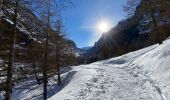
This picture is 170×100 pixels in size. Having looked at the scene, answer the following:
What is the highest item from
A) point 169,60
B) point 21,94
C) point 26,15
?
point 26,15

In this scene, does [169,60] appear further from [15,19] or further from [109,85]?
[15,19]

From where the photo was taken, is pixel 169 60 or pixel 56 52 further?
pixel 56 52

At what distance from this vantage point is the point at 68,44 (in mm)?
38531

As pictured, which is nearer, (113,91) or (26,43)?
(113,91)

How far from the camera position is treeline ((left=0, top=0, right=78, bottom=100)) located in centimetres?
1187

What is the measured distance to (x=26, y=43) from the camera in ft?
86.1

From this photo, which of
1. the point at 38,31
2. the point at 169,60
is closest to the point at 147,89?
the point at 169,60

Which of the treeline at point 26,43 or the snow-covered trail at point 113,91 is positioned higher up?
the treeline at point 26,43

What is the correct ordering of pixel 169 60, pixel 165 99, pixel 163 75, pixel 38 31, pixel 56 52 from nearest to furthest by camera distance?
pixel 38 31
pixel 165 99
pixel 163 75
pixel 169 60
pixel 56 52

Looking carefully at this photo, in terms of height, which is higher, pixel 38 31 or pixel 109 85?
pixel 38 31

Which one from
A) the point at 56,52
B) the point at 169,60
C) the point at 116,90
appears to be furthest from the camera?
the point at 56,52

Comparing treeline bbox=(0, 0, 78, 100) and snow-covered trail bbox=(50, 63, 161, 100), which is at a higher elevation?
treeline bbox=(0, 0, 78, 100)

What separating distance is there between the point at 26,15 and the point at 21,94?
1063 inches

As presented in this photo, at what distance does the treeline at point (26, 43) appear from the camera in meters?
11.9
